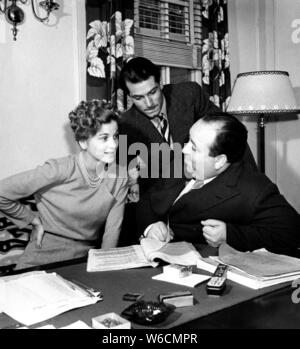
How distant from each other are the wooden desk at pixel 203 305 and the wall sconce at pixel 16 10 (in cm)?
167

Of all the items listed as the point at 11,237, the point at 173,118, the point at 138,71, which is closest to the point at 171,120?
the point at 173,118

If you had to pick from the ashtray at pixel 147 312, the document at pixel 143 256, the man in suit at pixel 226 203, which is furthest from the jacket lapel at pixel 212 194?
the ashtray at pixel 147 312

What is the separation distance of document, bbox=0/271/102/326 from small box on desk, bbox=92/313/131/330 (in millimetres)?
125

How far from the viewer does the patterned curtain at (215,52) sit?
3707 millimetres

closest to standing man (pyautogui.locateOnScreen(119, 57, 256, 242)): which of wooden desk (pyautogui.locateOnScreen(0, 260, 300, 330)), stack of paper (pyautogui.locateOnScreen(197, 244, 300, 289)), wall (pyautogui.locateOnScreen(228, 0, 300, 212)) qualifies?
stack of paper (pyautogui.locateOnScreen(197, 244, 300, 289))

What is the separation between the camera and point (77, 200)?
7.16 ft

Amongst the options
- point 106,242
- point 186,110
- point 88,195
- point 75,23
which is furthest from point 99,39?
point 106,242

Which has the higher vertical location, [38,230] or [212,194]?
[212,194]

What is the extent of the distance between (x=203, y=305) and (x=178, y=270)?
25 centimetres

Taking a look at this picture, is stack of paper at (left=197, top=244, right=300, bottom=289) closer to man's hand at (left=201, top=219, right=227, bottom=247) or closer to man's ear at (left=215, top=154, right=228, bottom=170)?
man's hand at (left=201, top=219, right=227, bottom=247)

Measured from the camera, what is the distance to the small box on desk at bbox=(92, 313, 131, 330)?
42.1 inches

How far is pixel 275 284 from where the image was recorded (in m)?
1.39

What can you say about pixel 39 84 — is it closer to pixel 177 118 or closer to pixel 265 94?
pixel 177 118

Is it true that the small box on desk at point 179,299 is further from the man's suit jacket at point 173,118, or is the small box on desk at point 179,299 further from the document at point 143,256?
the man's suit jacket at point 173,118
